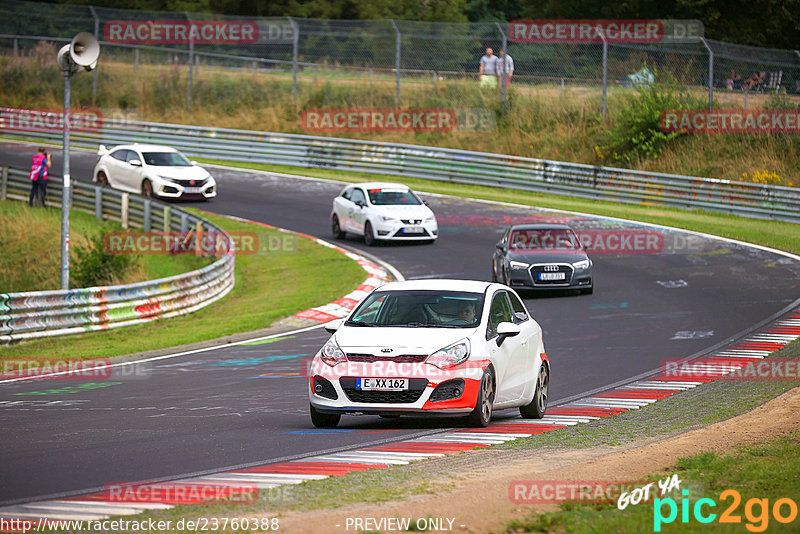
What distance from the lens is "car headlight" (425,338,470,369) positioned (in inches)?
412

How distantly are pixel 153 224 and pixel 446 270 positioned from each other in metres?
9.37

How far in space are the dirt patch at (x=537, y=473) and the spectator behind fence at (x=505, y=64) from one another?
99.4 ft

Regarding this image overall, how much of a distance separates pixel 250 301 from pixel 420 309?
42.2 ft

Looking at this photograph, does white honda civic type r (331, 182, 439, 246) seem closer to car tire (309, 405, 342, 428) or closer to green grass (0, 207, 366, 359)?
green grass (0, 207, 366, 359)

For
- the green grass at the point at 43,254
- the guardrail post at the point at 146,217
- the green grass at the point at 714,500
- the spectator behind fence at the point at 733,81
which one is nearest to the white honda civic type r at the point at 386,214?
the green grass at the point at 43,254

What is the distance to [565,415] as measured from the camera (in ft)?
39.8

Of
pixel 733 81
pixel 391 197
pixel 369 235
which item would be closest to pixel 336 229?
pixel 369 235

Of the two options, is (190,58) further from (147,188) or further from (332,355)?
(332,355)

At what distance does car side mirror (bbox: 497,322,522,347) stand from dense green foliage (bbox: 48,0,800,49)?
147ft

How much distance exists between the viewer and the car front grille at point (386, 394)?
10367 millimetres

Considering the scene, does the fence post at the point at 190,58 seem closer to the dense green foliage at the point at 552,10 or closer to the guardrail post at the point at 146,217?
the dense green foliage at the point at 552,10

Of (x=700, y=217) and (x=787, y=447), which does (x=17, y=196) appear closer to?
(x=700, y=217)

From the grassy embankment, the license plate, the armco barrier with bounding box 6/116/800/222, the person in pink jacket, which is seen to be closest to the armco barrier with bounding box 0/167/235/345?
the person in pink jacket

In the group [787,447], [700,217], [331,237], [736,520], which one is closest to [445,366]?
[787,447]
